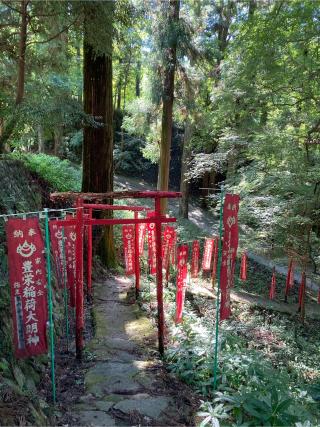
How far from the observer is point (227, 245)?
13.3ft

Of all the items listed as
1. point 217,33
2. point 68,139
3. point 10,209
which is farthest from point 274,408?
point 68,139

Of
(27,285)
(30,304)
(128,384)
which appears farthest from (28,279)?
(128,384)

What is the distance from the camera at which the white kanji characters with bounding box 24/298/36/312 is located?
314 cm

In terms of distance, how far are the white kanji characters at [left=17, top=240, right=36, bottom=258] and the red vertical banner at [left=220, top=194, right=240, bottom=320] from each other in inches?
80.5

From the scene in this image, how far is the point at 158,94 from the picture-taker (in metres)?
12.4

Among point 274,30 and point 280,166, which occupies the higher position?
point 274,30

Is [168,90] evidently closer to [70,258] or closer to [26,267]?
[70,258]

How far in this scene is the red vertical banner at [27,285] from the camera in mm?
3049

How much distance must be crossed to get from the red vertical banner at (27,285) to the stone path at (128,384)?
808 millimetres

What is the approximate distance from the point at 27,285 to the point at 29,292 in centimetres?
7

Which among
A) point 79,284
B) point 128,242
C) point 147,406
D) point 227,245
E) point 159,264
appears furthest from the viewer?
point 128,242

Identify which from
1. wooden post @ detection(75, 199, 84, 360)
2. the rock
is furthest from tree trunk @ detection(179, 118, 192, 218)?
the rock

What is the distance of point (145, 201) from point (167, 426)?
61.8 feet

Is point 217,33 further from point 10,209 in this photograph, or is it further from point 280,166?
point 10,209
